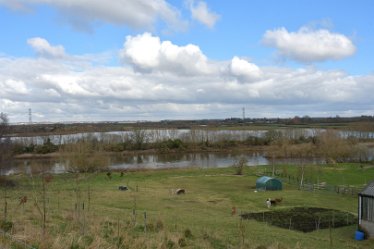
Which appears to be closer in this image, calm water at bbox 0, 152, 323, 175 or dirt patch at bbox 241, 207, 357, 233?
dirt patch at bbox 241, 207, 357, 233

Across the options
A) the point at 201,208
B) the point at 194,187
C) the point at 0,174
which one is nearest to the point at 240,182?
the point at 194,187

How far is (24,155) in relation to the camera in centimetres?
9669

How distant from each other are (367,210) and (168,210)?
39.7 feet

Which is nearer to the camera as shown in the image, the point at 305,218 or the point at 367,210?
the point at 367,210

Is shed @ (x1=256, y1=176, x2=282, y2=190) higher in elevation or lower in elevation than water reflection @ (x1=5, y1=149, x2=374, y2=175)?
higher

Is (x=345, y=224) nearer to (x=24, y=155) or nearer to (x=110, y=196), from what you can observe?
(x=110, y=196)

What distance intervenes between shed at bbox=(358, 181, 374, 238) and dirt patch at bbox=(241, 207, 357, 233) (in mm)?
1827

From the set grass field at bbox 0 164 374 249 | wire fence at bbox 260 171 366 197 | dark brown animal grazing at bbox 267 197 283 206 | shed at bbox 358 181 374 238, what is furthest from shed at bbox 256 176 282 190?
shed at bbox 358 181 374 238

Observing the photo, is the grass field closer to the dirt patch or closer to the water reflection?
the dirt patch

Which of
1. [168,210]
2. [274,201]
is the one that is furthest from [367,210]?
[168,210]

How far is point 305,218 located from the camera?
27891 mm

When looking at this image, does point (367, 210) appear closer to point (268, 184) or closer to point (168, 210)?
point (168, 210)

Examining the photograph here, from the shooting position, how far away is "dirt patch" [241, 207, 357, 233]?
25.6 metres

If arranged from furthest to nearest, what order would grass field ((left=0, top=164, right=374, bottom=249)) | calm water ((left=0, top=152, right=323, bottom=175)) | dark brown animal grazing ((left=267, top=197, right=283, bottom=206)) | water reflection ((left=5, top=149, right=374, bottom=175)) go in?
water reflection ((left=5, top=149, right=374, bottom=175)) < calm water ((left=0, top=152, right=323, bottom=175)) < dark brown animal grazing ((left=267, top=197, right=283, bottom=206)) < grass field ((left=0, top=164, right=374, bottom=249))
